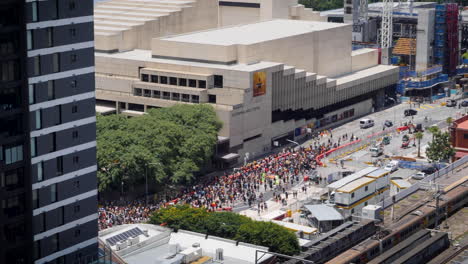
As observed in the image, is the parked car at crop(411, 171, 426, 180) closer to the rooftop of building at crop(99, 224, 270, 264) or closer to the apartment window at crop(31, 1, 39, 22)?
the rooftop of building at crop(99, 224, 270, 264)

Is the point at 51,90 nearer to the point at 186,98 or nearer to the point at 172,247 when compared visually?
the point at 172,247

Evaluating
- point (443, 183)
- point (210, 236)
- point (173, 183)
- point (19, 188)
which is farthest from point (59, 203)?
point (443, 183)

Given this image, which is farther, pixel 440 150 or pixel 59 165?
pixel 440 150

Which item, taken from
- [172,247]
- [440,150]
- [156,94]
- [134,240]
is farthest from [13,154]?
[440,150]

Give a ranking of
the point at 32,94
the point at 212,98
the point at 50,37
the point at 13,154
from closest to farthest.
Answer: the point at 13,154, the point at 32,94, the point at 50,37, the point at 212,98

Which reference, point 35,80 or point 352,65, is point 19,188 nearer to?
point 35,80

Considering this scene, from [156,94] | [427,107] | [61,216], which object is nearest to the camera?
[61,216]
